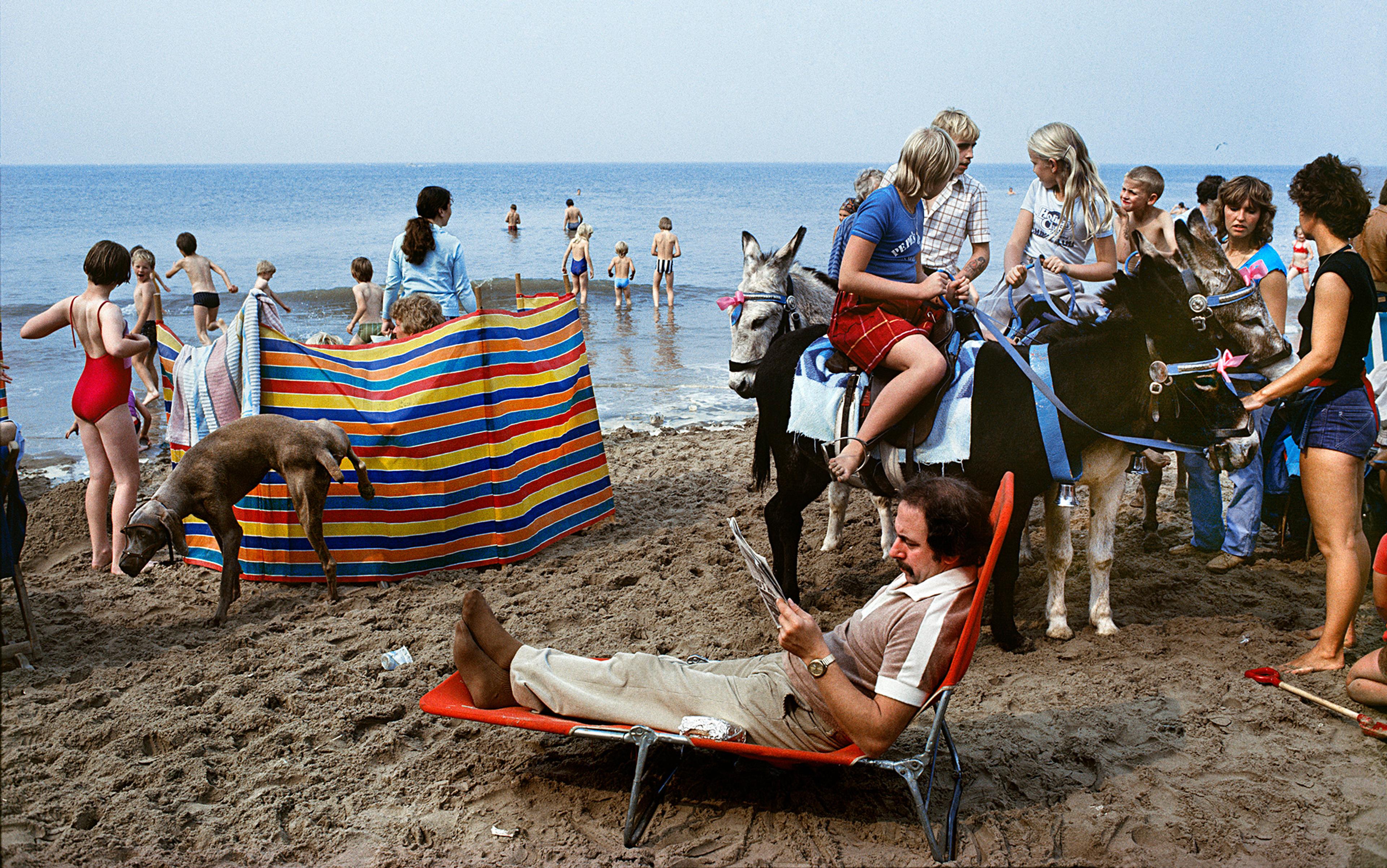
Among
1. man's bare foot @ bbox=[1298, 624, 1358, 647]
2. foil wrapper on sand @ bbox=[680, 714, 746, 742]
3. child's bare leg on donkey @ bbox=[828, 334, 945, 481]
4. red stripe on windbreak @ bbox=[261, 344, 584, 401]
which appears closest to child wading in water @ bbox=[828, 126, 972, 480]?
child's bare leg on donkey @ bbox=[828, 334, 945, 481]

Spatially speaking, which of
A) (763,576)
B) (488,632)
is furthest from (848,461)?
(488,632)

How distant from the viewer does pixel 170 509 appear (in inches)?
200

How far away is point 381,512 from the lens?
19.0ft

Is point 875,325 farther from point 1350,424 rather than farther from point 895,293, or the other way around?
point 1350,424

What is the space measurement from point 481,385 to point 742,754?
3524 millimetres

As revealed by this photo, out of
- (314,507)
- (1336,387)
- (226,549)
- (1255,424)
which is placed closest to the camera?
(1336,387)

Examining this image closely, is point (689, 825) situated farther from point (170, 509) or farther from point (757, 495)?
point (757, 495)

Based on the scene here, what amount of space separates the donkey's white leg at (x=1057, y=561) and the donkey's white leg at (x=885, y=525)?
122cm

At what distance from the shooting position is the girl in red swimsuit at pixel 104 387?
18.1 ft

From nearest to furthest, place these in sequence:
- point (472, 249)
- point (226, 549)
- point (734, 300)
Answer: point (226, 549) < point (734, 300) < point (472, 249)

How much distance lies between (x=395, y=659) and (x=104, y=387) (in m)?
2.77

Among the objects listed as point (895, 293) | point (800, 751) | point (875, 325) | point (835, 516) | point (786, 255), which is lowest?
point (835, 516)

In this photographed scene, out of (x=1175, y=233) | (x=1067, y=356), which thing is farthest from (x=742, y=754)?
(x=1175, y=233)

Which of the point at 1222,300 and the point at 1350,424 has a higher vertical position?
the point at 1222,300
